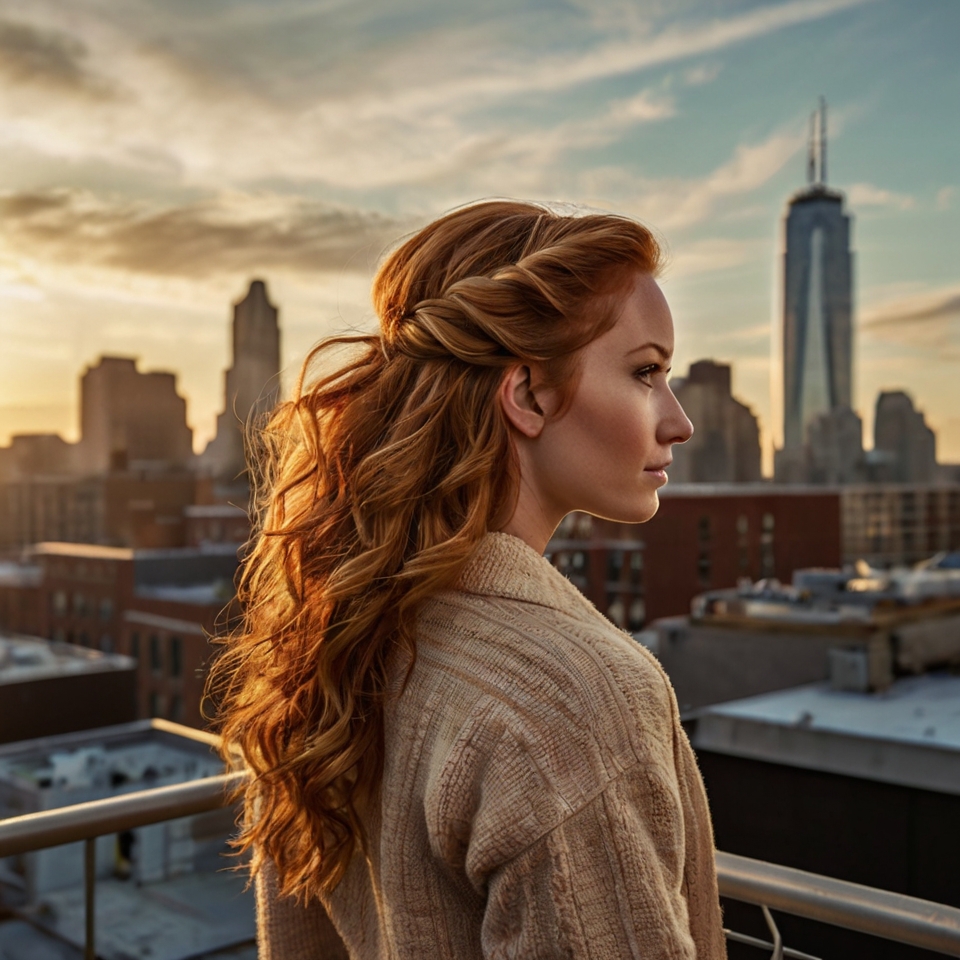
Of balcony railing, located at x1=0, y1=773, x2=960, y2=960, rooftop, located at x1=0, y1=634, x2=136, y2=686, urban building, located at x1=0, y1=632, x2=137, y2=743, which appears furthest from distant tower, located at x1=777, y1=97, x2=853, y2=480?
balcony railing, located at x1=0, y1=773, x2=960, y2=960

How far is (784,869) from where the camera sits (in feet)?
4.24

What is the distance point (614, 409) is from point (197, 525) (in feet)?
132

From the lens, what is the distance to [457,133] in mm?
6332

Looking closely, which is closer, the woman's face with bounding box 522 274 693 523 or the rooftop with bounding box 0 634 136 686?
the woman's face with bounding box 522 274 693 523

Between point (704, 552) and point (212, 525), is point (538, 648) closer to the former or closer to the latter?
point (704, 552)

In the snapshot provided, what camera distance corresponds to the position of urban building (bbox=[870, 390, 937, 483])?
2722cm

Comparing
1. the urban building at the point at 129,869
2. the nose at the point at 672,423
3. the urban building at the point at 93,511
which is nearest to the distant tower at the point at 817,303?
the urban building at the point at 129,869

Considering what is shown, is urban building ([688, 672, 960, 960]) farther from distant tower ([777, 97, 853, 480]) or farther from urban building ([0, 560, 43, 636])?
urban building ([0, 560, 43, 636])

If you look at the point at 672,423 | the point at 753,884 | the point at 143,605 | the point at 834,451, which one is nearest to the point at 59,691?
the point at 143,605

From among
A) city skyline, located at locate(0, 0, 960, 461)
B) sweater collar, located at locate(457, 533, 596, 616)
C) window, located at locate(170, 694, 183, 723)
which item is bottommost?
window, located at locate(170, 694, 183, 723)

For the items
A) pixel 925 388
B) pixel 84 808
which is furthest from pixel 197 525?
pixel 84 808

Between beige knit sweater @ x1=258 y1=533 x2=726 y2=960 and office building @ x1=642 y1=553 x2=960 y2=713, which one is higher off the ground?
beige knit sweater @ x1=258 y1=533 x2=726 y2=960

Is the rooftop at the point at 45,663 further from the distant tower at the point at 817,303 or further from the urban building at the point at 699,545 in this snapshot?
the distant tower at the point at 817,303

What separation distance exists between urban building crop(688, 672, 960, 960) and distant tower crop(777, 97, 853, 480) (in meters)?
23.8
